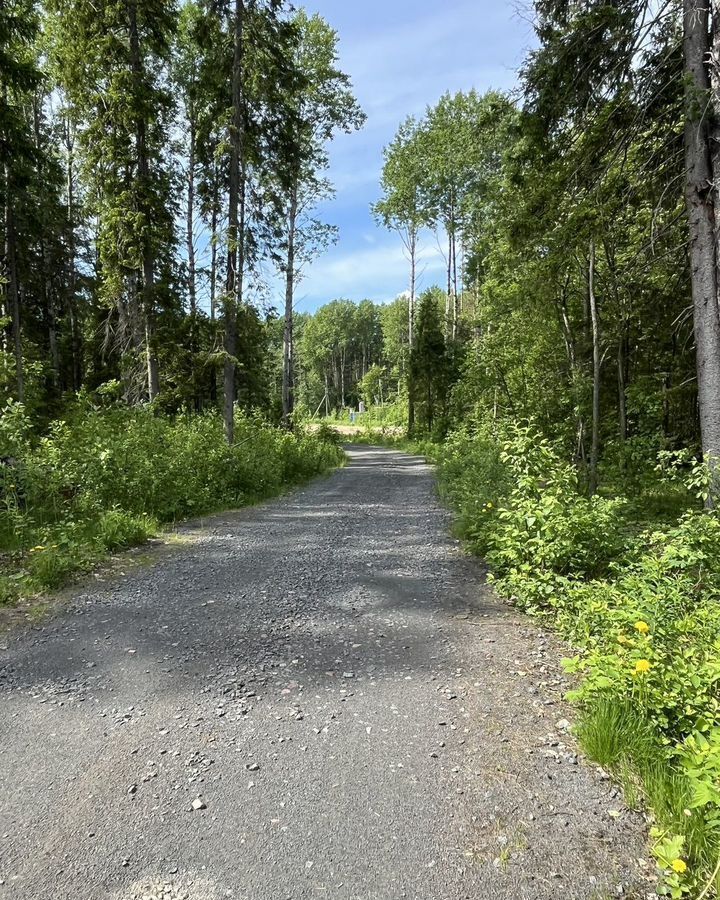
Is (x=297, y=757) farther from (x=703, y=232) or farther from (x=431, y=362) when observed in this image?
(x=431, y=362)

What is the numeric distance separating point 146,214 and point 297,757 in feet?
41.0

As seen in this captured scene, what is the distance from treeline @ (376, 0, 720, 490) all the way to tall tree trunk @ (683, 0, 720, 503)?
2cm

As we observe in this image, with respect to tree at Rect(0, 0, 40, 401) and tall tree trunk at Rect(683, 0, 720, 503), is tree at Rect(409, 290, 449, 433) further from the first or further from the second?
tall tree trunk at Rect(683, 0, 720, 503)

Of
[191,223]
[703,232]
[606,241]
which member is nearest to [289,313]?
[191,223]

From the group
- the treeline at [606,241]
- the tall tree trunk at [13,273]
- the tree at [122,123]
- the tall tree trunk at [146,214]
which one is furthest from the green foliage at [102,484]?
the treeline at [606,241]

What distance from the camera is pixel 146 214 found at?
1148 centimetres

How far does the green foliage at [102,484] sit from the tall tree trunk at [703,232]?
6716 millimetres

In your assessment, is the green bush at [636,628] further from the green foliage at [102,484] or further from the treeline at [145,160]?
the treeline at [145,160]

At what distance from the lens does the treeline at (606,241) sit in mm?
5086

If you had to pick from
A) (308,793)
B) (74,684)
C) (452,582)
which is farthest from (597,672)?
(74,684)

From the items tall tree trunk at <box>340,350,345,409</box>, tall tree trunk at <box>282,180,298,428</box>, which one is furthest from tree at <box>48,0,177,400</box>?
tall tree trunk at <box>340,350,345,409</box>

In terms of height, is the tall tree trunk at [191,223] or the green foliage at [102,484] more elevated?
the tall tree trunk at [191,223]

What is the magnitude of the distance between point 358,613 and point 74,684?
2.09 metres

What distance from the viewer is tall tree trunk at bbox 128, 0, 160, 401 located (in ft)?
36.9
